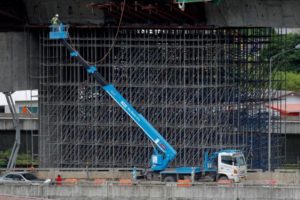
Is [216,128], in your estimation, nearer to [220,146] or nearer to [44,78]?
[220,146]

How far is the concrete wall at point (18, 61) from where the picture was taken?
224 ft

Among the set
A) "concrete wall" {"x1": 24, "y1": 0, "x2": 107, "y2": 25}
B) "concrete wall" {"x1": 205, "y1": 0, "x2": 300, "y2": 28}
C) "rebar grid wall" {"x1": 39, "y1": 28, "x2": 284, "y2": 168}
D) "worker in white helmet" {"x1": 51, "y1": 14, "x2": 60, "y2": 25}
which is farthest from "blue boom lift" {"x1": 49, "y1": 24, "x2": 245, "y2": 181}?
"concrete wall" {"x1": 205, "y1": 0, "x2": 300, "y2": 28}

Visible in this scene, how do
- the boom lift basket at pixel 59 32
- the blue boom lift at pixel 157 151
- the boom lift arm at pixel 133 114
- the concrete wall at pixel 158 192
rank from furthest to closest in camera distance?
1. the boom lift basket at pixel 59 32
2. the boom lift arm at pixel 133 114
3. the blue boom lift at pixel 157 151
4. the concrete wall at pixel 158 192

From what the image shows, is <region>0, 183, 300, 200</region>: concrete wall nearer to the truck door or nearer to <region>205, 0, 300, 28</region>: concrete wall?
the truck door

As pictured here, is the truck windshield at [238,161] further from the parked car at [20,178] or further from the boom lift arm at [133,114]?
the parked car at [20,178]

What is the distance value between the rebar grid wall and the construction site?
58mm

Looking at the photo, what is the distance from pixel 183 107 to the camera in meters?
65.8

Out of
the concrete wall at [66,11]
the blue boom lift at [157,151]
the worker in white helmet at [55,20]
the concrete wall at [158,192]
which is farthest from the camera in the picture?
the concrete wall at [66,11]

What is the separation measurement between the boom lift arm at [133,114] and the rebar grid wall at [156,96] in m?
2.14

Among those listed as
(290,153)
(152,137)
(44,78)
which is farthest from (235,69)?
(290,153)

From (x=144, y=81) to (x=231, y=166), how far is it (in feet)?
29.2

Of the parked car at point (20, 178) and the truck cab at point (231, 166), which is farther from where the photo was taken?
the truck cab at point (231, 166)

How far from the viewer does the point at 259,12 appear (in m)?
63.9

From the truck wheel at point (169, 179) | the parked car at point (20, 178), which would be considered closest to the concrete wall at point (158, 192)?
the parked car at point (20, 178)
